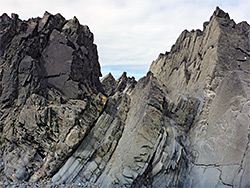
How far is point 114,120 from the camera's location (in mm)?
11086

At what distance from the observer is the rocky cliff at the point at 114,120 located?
9305 millimetres

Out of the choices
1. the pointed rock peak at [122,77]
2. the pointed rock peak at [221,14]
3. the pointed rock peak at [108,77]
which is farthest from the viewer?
the pointed rock peak at [108,77]

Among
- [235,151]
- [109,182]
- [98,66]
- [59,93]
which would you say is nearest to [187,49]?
[98,66]

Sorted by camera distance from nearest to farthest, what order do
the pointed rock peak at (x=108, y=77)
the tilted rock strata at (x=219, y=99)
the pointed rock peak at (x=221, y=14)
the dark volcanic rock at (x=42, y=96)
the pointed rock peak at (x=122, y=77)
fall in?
the tilted rock strata at (x=219, y=99)
the dark volcanic rock at (x=42, y=96)
the pointed rock peak at (x=221, y=14)
the pointed rock peak at (x=122, y=77)
the pointed rock peak at (x=108, y=77)

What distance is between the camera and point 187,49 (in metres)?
16.5

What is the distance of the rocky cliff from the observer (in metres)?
9.30

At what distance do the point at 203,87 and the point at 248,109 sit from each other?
9.49 ft

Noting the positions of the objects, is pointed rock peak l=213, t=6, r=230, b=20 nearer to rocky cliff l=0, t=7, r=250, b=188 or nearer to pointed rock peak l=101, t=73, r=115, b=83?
rocky cliff l=0, t=7, r=250, b=188

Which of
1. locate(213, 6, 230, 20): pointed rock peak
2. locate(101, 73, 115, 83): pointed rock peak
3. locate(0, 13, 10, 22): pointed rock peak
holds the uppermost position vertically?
locate(213, 6, 230, 20): pointed rock peak

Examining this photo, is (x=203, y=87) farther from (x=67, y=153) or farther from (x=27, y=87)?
(x=27, y=87)

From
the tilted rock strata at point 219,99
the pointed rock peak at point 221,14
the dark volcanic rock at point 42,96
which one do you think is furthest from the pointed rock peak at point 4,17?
the pointed rock peak at point 221,14

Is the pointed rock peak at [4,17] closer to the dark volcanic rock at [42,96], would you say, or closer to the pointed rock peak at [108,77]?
the dark volcanic rock at [42,96]

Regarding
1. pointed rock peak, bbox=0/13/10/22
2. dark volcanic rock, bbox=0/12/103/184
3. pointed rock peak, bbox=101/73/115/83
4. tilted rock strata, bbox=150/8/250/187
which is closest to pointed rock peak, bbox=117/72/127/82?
pointed rock peak, bbox=101/73/115/83

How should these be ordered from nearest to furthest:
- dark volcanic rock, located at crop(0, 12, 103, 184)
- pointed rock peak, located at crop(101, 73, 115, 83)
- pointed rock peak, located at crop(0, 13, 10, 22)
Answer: dark volcanic rock, located at crop(0, 12, 103, 184) → pointed rock peak, located at crop(0, 13, 10, 22) → pointed rock peak, located at crop(101, 73, 115, 83)
